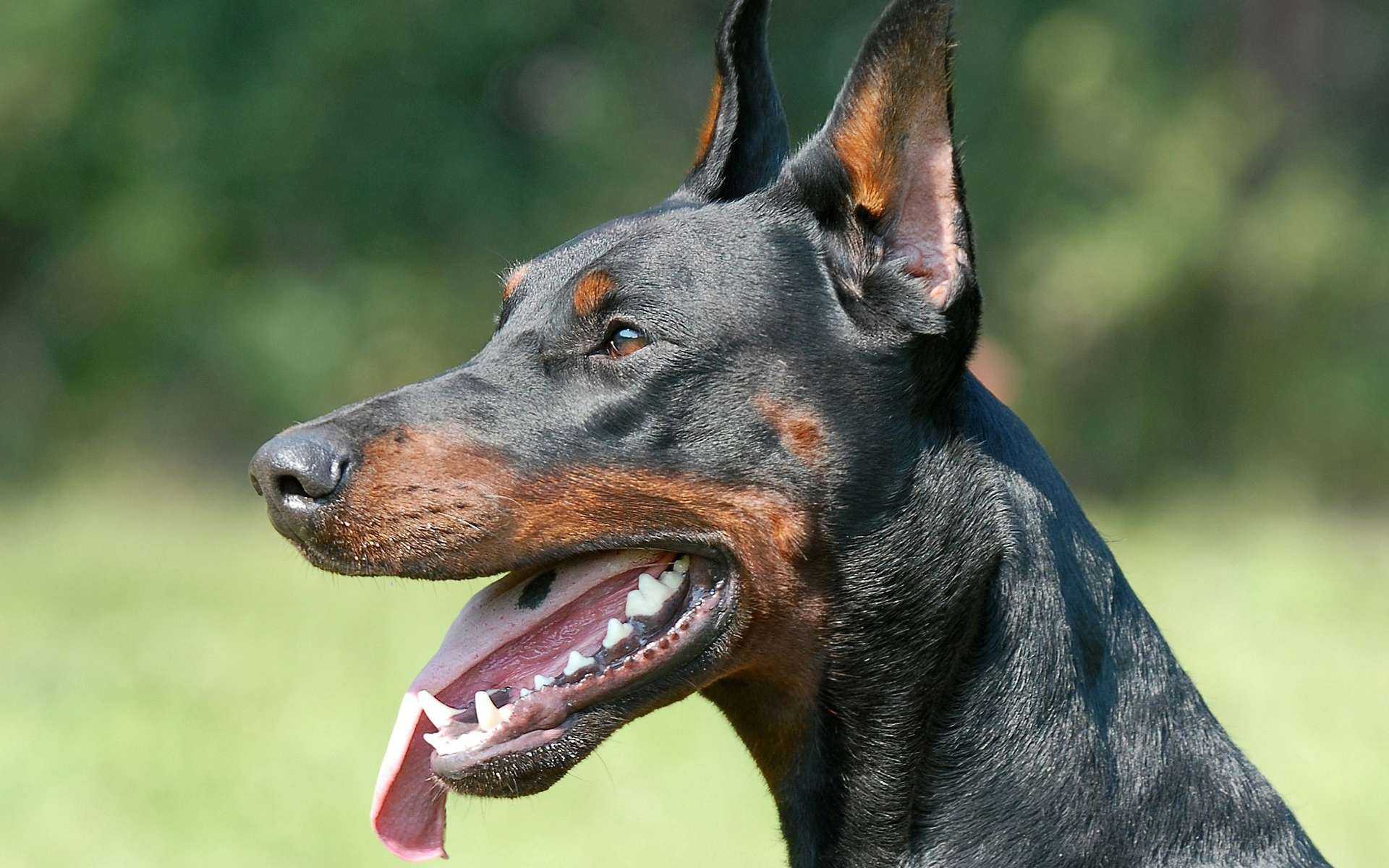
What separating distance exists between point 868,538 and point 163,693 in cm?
605

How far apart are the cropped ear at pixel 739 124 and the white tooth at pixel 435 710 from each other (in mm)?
1292

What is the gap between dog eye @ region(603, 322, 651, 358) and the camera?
3.10 meters

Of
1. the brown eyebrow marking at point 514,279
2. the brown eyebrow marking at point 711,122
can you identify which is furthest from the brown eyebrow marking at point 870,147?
the brown eyebrow marking at point 514,279

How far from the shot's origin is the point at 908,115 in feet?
9.68

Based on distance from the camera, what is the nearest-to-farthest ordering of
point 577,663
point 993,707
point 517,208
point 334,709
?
point 993,707 → point 577,663 → point 334,709 → point 517,208

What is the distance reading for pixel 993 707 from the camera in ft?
9.46

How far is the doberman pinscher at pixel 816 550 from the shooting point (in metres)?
2.87

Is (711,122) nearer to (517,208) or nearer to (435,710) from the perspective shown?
(435,710)

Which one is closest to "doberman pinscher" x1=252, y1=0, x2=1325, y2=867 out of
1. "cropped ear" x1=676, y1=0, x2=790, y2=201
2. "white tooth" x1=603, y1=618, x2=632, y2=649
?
"white tooth" x1=603, y1=618, x2=632, y2=649

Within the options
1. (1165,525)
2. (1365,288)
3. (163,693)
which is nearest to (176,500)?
(163,693)

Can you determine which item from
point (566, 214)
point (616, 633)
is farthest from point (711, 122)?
point (566, 214)

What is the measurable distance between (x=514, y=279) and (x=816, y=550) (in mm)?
967

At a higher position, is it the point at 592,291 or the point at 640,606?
the point at 592,291

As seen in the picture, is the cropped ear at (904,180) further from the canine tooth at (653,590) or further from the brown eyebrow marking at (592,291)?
the canine tooth at (653,590)
